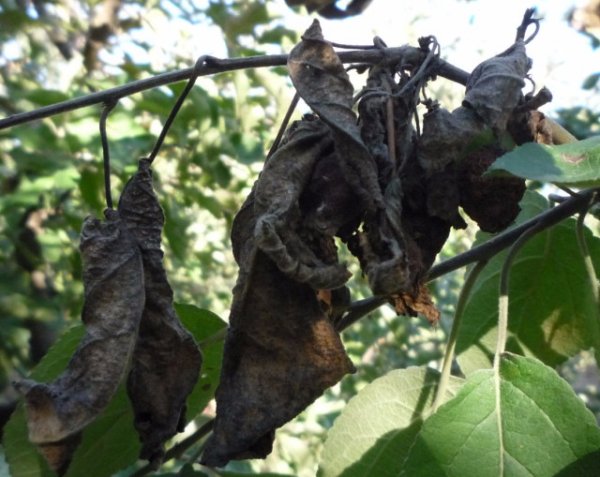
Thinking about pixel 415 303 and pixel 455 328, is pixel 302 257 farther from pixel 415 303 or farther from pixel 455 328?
pixel 455 328

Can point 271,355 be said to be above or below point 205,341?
below

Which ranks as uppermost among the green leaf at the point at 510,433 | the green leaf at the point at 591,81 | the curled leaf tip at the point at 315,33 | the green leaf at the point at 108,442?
the green leaf at the point at 591,81

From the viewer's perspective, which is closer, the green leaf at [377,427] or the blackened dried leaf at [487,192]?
the blackened dried leaf at [487,192]

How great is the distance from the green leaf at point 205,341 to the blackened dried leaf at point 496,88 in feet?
1.42

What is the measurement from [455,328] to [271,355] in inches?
12.1

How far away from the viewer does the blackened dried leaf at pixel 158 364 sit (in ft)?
2.88

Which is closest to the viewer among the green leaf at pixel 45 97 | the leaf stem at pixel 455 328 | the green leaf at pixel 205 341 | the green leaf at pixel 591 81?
the leaf stem at pixel 455 328

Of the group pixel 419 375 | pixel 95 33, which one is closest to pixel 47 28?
pixel 95 33

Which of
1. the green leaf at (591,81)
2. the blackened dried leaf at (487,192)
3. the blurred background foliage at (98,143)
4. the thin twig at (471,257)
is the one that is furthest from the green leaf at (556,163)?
the green leaf at (591,81)

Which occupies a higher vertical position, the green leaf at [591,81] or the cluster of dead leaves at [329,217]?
the green leaf at [591,81]

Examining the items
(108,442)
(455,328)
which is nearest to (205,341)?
(108,442)

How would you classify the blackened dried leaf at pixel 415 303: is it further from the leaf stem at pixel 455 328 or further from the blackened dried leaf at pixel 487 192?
the leaf stem at pixel 455 328

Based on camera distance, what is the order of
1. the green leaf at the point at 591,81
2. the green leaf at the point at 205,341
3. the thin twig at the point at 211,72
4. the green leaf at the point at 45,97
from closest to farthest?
the thin twig at the point at 211,72 → the green leaf at the point at 205,341 → the green leaf at the point at 45,97 → the green leaf at the point at 591,81

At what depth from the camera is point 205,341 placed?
1.14m
